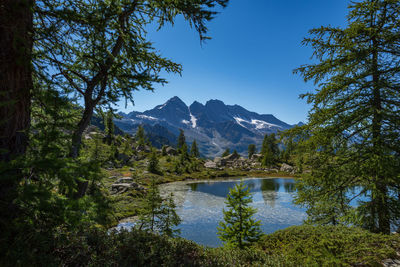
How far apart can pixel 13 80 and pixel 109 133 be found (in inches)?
110

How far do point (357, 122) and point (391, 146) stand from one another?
4.76 feet

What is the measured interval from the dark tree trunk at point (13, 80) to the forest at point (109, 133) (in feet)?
0.06

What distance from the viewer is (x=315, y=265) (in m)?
5.18

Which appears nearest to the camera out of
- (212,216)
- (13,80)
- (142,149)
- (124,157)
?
(13,80)

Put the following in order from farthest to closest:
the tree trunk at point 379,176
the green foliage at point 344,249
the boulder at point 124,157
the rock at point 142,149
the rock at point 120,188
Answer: the rock at point 142,149, the boulder at point 124,157, the rock at point 120,188, the tree trunk at point 379,176, the green foliage at point 344,249

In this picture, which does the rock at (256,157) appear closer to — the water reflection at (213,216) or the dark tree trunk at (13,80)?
the water reflection at (213,216)

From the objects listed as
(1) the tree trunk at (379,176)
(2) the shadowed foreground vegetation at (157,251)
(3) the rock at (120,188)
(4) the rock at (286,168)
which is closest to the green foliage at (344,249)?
(2) the shadowed foreground vegetation at (157,251)

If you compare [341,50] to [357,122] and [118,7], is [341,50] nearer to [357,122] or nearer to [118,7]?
[357,122]

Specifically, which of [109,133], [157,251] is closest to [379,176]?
[157,251]

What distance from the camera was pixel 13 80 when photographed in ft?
11.3

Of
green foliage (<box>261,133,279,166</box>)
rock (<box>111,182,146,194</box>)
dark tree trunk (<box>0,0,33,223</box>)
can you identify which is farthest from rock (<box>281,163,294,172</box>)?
dark tree trunk (<box>0,0,33,223</box>)

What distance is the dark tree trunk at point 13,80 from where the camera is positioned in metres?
3.20

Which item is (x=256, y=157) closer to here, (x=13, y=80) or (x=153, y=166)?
(x=153, y=166)

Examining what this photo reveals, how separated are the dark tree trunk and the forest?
0.02 metres
